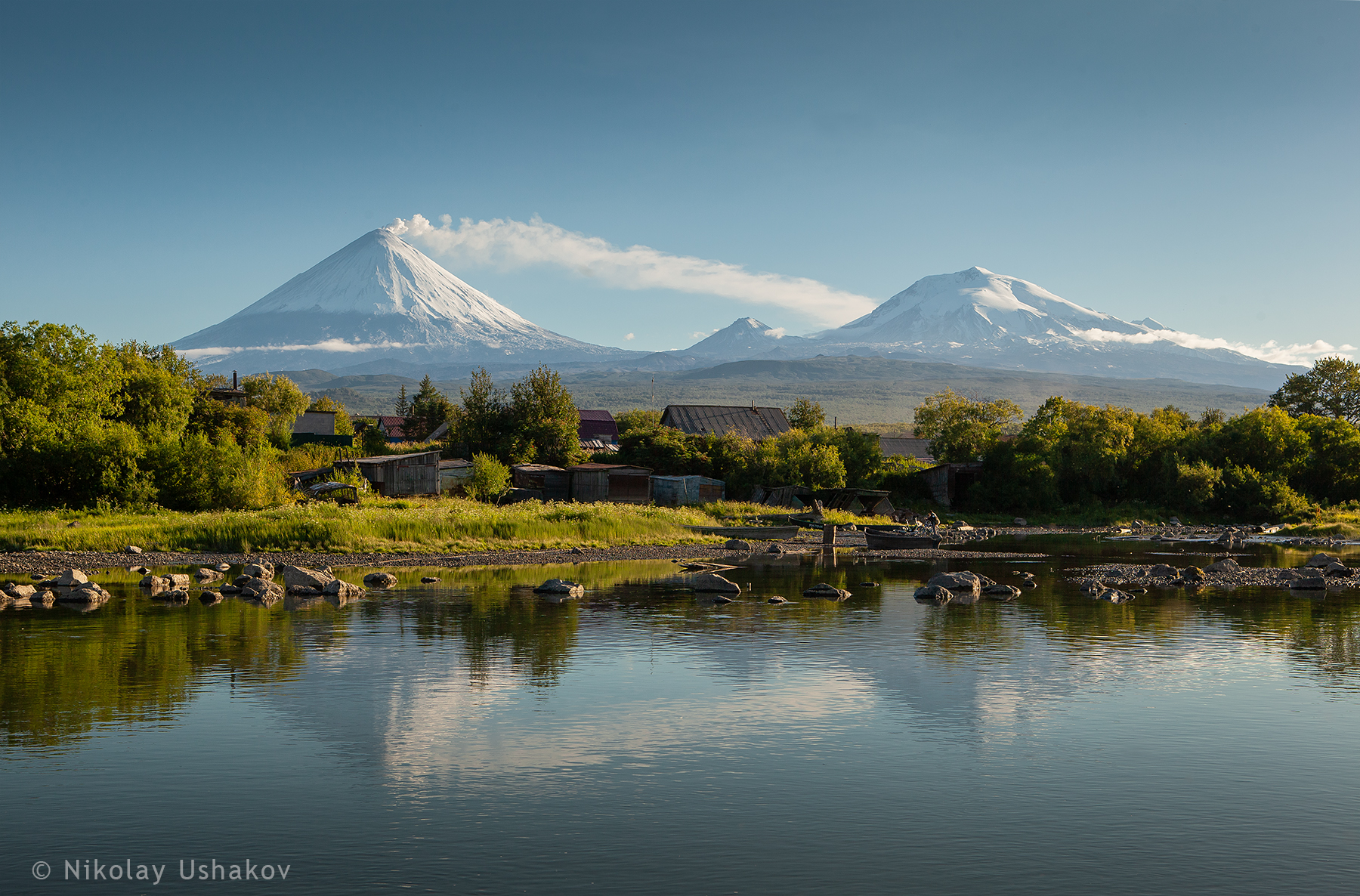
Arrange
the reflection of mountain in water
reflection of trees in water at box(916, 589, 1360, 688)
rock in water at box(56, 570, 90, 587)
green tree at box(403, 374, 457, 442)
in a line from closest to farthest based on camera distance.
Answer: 1. the reflection of mountain in water
2. reflection of trees in water at box(916, 589, 1360, 688)
3. rock in water at box(56, 570, 90, 587)
4. green tree at box(403, 374, 457, 442)

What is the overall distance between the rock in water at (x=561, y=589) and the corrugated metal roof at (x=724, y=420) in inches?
2093

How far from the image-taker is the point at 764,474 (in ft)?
216

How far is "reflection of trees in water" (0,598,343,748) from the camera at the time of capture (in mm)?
13727

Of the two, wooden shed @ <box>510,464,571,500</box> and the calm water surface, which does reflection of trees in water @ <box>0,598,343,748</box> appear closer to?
the calm water surface

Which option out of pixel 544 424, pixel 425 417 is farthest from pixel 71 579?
pixel 425 417

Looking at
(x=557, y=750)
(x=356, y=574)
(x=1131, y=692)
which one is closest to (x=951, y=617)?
(x=1131, y=692)

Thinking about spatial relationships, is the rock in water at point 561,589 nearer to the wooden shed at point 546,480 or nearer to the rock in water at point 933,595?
the rock in water at point 933,595

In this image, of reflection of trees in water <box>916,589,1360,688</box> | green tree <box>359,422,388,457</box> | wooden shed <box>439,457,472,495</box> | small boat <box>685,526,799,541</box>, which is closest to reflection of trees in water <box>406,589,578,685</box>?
reflection of trees in water <box>916,589,1360,688</box>

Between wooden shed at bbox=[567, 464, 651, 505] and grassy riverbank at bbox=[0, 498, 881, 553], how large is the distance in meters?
10.1

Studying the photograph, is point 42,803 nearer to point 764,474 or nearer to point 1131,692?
point 1131,692

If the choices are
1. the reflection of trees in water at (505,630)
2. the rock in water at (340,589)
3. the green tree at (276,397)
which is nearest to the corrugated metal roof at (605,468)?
the green tree at (276,397)

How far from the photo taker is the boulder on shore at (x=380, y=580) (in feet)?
94.4

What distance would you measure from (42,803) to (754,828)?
7.07 m

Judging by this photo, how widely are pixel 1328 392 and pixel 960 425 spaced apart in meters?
33.8
